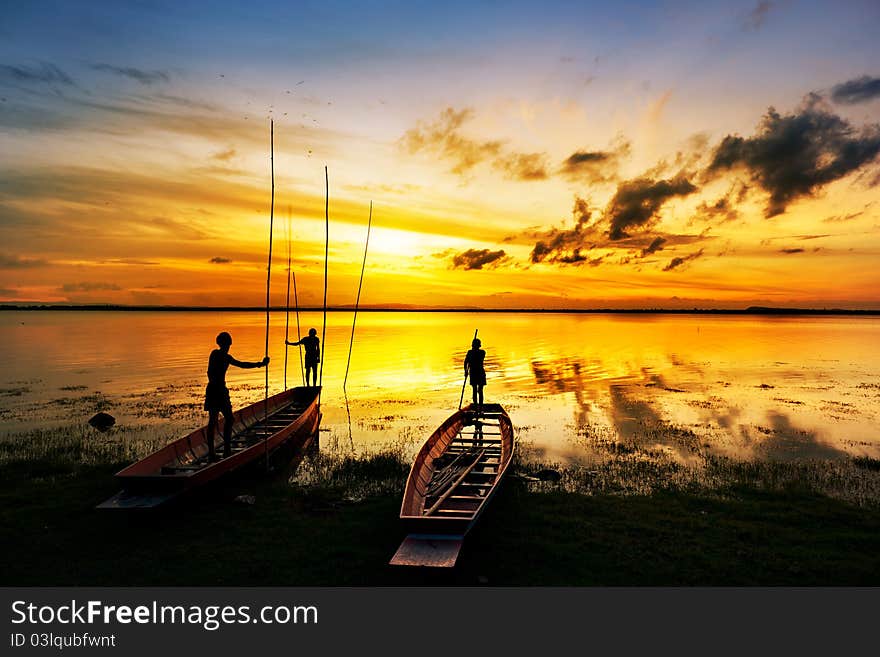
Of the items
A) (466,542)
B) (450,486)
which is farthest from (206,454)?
(466,542)

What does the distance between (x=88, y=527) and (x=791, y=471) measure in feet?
53.6

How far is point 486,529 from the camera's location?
10.1 meters

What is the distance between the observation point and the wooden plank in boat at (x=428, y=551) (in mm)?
7820

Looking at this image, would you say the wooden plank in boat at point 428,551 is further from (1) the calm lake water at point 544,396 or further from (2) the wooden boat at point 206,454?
(1) the calm lake water at point 544,396

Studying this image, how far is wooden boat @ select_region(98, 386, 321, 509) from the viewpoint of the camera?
33.8 feet

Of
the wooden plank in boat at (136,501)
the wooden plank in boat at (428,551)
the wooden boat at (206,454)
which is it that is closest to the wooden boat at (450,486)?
the wooden plank in boat at (428,551)

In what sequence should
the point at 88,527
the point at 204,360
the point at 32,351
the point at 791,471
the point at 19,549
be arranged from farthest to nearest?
1. the point at 32,351
2. the point at 204,360
3. the point at 791,471
4. the point at 88,527
5. the point at 19,549

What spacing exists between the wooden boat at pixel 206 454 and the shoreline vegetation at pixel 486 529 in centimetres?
42

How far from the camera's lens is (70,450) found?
15672mm

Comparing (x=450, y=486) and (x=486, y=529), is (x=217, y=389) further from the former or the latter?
(x=486, y=529)

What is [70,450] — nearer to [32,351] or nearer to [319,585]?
[319,585]

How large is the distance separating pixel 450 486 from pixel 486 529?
6.39 ft
